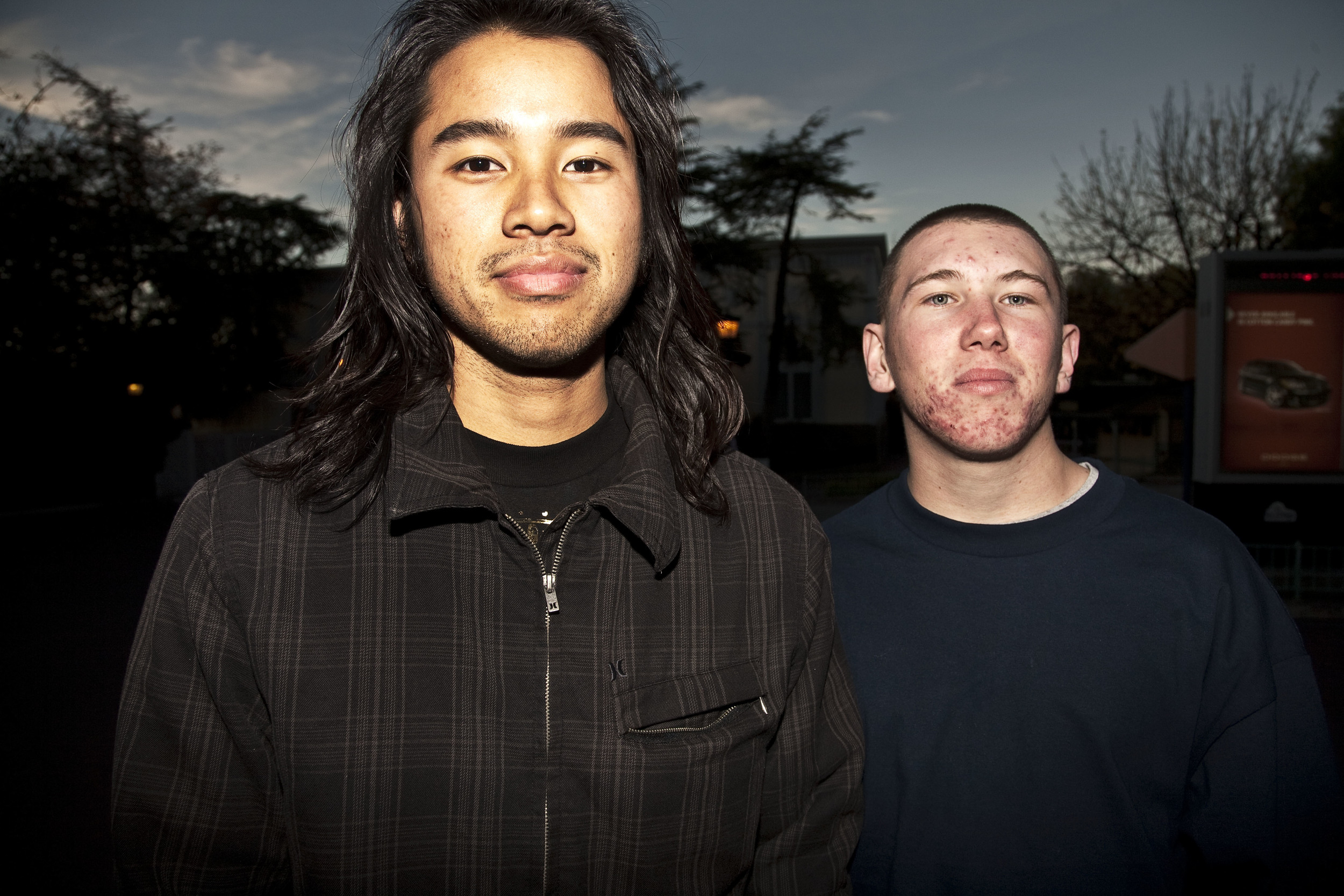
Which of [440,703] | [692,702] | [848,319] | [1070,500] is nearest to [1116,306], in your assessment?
[848,319]

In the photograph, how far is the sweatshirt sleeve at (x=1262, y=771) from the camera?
188cm

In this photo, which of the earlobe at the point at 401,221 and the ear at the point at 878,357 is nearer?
the earlobe at the point at 401,221

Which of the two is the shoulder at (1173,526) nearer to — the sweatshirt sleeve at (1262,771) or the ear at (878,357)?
the sweatshirt sleeve at (1262,771)

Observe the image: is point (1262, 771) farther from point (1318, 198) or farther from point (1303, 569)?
point (1318, 198)

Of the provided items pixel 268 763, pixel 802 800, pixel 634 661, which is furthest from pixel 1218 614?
pixel 268 763

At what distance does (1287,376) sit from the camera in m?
8.84

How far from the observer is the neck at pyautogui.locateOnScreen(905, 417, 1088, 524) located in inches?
86.4

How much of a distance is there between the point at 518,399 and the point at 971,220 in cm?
131

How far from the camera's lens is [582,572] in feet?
5.84

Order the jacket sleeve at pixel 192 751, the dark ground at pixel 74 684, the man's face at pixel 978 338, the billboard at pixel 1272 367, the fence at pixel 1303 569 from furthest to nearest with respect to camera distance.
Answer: the billboard at pixel 1272 367 < the fence at pixel 1303 569 < the dark ground at pixel 74 684 < the man's face at pixel 978 338 < the jacket sleeve at pixel 192 751

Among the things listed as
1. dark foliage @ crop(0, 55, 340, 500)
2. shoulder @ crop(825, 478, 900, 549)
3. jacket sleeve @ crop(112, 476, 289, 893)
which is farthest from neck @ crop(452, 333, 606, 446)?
dark foliage @ crop(0, 55, 340, 500)

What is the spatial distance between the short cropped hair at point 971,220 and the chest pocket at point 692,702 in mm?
1150

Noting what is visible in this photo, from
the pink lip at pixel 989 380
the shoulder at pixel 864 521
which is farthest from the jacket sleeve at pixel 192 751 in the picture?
the pink lip at pixel 989 380

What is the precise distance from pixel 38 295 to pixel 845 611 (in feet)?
76.6
